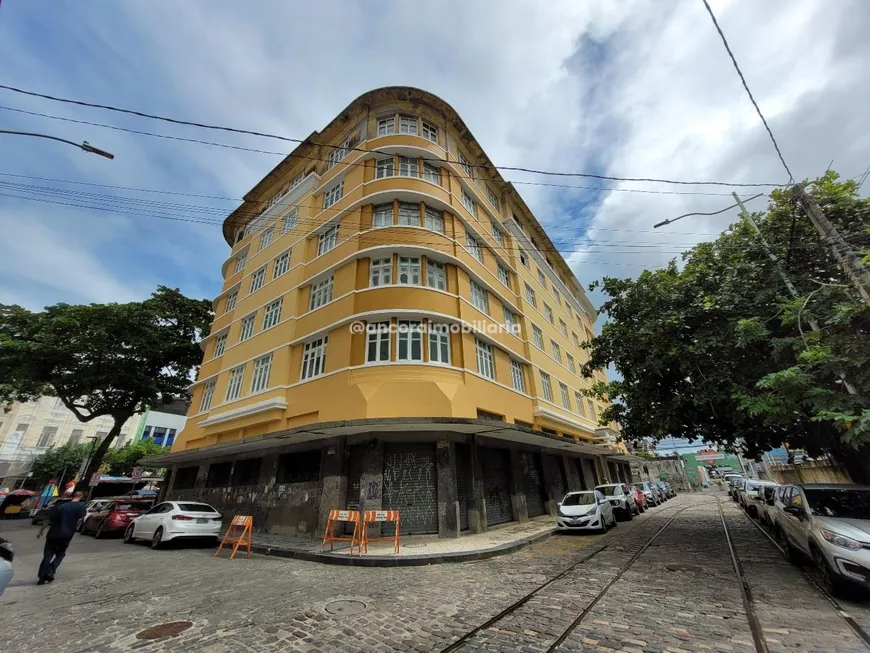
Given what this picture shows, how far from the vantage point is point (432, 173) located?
18016mm

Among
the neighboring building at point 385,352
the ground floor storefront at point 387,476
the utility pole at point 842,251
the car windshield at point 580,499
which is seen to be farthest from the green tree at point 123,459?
the utility pole at point 842,251

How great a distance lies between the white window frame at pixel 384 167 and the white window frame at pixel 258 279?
899 cm

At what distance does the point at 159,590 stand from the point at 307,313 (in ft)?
37.2

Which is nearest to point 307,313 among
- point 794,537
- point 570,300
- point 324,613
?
point 324,613

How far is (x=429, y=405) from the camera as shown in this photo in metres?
12.4

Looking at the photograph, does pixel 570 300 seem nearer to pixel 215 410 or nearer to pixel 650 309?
pixel 650 309

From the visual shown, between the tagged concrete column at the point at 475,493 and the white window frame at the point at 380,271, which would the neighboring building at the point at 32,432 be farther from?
the tagged concrete column at the point at 475,493

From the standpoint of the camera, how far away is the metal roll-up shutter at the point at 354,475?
12146mm

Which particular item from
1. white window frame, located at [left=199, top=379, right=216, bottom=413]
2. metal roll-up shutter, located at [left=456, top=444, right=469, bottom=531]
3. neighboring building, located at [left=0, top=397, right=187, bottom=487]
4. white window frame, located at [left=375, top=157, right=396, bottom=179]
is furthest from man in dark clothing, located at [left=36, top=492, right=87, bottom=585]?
neighboring building, located at [left=0, top=397, right=187, bottom=487]

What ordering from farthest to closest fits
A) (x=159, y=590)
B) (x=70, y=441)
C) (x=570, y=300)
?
(x=70, y=441), (x=570, y=300), (x=159, y=590)

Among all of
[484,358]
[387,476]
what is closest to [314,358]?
[387,476]

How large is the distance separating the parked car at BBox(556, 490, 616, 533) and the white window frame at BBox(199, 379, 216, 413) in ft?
60.5

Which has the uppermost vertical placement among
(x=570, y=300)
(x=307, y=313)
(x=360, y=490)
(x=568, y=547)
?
(x=570, y=300)

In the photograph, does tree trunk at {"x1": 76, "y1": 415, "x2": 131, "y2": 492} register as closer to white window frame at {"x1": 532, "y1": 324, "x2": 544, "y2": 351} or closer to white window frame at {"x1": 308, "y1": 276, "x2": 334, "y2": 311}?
white window frame at {"x1": 308, "y1": 276, "x2": 334, "y2": 311}
